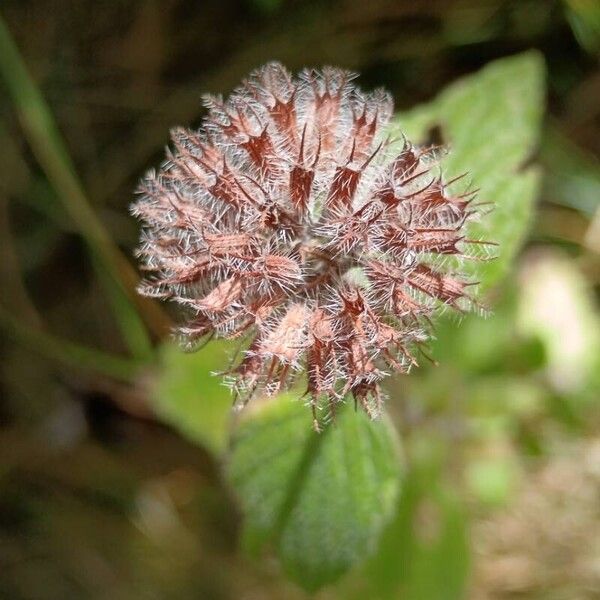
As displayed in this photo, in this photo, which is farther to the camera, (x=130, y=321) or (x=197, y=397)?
(x=130, y=321)

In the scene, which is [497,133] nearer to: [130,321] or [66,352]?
[130,321]

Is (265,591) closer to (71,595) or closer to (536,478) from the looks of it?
(71,595)

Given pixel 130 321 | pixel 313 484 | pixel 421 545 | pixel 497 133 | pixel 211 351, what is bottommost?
pixel 313 484

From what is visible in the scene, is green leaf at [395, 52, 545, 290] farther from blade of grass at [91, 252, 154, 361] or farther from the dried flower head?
blade of grass at [91, 252, 154, 361]

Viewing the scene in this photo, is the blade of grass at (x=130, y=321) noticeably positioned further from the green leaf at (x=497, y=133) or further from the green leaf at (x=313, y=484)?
the green leaf at (x=497, y=133)

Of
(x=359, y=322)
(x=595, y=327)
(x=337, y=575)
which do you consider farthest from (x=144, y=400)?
(x=359, y=322)

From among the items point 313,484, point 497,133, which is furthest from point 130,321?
point 497,133
